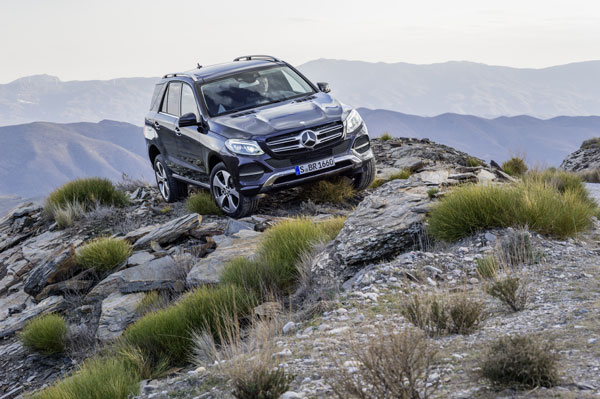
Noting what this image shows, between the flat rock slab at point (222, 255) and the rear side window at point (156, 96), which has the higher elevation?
the rear side window at point (156, 96)

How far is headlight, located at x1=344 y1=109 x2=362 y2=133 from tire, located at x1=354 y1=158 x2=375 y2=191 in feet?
2.14

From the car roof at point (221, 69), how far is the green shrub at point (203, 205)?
203 cm

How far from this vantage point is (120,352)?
216 inches

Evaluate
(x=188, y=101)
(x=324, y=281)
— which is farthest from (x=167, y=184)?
(x=324, y=281)

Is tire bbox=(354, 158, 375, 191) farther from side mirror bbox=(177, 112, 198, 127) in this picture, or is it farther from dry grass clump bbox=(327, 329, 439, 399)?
dry grass clump bbox=(327, 329, 439, 399)

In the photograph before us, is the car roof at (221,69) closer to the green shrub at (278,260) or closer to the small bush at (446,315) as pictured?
the green shrub at (278,260)

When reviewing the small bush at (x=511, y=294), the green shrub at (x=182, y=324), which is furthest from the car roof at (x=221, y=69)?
the small bush at (x=511, y=294)

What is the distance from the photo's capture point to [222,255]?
789 centimetres

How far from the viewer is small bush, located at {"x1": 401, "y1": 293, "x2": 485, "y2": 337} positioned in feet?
13.6

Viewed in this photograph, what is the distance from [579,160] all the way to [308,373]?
2250 centimetres

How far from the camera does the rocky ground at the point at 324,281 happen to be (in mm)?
3781

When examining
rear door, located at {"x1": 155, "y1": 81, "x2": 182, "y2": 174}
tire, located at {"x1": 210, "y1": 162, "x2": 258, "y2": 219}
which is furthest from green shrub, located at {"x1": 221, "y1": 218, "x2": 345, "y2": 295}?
rear door, located at {"x1": 155, "y1": 81, "x2": 182, "y2": 174}

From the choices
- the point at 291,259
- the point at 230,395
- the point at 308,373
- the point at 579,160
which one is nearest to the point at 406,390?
the point at 308,373

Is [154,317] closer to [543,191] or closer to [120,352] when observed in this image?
[120,352]
